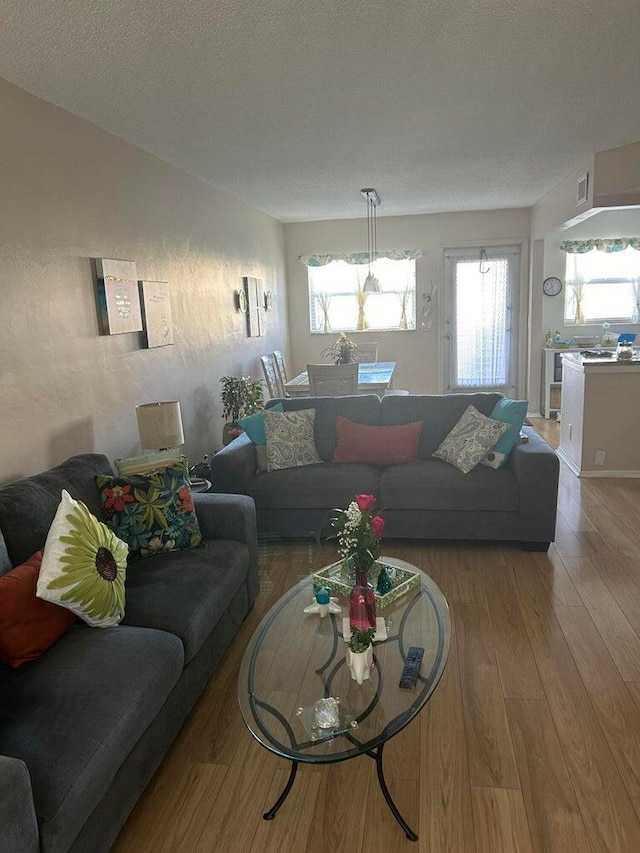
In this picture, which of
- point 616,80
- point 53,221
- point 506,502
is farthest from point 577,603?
point 53,221

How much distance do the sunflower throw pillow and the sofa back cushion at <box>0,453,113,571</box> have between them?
0.60 feet

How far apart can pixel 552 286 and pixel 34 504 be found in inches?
273

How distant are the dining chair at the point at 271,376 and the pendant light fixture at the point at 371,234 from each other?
1282 millimetres

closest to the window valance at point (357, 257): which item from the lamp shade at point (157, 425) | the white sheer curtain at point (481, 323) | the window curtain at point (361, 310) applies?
the window curtain at point (361, 310)

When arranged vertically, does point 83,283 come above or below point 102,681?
above

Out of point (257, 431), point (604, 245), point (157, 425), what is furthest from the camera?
point (604, 245)

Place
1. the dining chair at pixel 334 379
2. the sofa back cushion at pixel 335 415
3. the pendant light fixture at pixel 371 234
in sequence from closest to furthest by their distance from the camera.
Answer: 1. the sofa back cushion at pixel 335 415
2. the dining chair at pixel 334 379
3. the pendant light fixture at pixel 371 234

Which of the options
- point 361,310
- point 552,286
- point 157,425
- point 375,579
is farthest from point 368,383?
point 552,286

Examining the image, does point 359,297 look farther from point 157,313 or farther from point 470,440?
point 470,440

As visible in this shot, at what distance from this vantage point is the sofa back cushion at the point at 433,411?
4.01m

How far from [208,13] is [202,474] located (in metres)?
2.78

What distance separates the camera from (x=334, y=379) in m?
5.11

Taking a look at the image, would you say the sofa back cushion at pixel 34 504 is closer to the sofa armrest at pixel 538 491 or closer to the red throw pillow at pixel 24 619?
the red throw pillow at pixel 24 619

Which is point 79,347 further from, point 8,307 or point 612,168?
point 612,168
